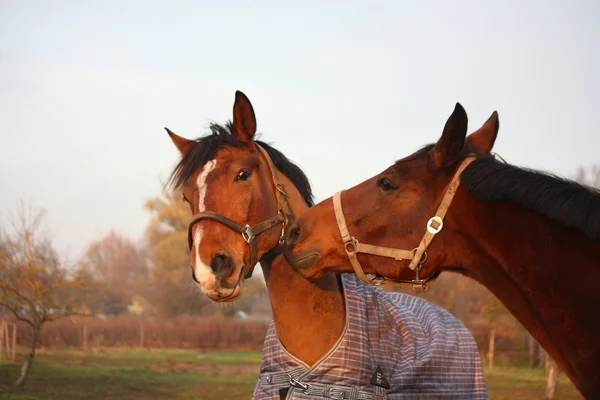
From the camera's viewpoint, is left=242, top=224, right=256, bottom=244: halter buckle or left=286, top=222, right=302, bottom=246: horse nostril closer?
left=286, top=222, right=302, bottom=246: horse nostril

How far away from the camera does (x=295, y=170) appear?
203 inches

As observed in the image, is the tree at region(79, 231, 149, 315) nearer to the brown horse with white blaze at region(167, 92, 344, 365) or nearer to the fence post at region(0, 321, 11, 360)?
the fence post at region(0, 321, 11, 360)

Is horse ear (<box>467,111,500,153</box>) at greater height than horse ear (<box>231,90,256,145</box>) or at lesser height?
lesser

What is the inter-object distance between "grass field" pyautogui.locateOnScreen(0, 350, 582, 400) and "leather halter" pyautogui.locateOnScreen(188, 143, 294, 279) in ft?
41.1

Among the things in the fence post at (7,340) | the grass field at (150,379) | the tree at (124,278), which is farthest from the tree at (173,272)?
the fence post at (7,340)

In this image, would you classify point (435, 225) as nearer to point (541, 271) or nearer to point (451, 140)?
point (451, 140)

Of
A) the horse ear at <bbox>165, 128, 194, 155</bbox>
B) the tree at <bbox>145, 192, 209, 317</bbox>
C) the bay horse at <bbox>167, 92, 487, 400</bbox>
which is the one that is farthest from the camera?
the tree at <bbox>145, 192, 209, 317</bbox>

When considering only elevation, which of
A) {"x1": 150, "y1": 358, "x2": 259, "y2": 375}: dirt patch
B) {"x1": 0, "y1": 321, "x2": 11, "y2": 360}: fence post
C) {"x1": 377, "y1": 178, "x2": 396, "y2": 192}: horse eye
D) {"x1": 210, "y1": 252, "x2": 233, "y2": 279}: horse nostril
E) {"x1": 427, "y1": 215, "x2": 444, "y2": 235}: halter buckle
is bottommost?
{"x1": 150, "y1": 358, "x2": 259, "y2": 375}: dirt patch

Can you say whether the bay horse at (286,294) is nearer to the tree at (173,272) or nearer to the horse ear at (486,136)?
the horse ear at (486,136)

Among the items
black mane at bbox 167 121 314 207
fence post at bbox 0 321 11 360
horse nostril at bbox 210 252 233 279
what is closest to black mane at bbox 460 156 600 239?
horse nostril at bbox 210 252 233 279

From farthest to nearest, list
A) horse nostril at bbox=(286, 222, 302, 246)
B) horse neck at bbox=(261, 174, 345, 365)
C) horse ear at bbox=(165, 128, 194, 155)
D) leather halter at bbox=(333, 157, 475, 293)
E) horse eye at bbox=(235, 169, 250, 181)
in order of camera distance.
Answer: horse ear at bbox=(165, 128, 194, 155) → horse eye at bbox=(235, 169, 250, 181) → horse neck at bbox=(261, 174, 345, 365) → horse nostril at bbox=(286, 222, 302, 246) → leather halter at bbox=(333, 157, 475, 293)

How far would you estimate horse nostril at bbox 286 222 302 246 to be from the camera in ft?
12.6

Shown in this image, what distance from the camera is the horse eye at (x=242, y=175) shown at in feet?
15.1

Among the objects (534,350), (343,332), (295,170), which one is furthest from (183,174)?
(534,350)
